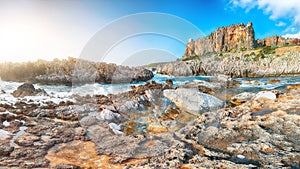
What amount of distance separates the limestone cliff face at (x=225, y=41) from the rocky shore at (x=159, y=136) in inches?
3650

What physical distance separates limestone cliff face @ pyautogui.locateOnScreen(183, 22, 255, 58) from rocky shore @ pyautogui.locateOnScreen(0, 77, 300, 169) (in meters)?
92.7

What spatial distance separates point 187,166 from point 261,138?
4.07 metres

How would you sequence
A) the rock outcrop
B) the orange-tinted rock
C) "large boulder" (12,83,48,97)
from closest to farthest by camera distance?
the orange-tinted rock
"large boulder" (12,83,48,97)
the rock outcrop

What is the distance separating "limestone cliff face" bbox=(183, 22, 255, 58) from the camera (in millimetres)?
103231

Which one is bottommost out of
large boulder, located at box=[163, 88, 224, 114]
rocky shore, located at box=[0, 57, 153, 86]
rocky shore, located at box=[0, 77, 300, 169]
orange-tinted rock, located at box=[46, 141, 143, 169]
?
orange-tinted rock, located at box=[46, 141, 143, 169]

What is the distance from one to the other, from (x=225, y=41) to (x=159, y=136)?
122 meters

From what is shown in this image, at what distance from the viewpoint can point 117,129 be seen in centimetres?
1102

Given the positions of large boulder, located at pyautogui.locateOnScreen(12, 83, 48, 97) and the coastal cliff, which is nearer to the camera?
large boulder, located at pyautogui.locateOnScreen(12, 83, 48, 97)

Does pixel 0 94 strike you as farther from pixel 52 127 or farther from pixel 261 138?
pixel 261 138

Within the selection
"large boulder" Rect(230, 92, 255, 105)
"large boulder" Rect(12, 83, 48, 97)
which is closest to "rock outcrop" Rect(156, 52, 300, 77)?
"large boulder" Rect(230, 92, 255, 105)

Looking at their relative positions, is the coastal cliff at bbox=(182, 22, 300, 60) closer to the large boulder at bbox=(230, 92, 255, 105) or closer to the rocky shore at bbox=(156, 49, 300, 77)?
the rocky shore at bbox=(156, 49, 300, 77)

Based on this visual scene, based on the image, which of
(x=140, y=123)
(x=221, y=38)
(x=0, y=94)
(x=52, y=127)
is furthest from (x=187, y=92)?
(x=221, y=38)

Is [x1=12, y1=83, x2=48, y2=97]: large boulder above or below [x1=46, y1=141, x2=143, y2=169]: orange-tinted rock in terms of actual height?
above

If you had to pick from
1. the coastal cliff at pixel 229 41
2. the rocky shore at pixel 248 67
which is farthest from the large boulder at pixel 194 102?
the coastal cliff at pixel 229 41
